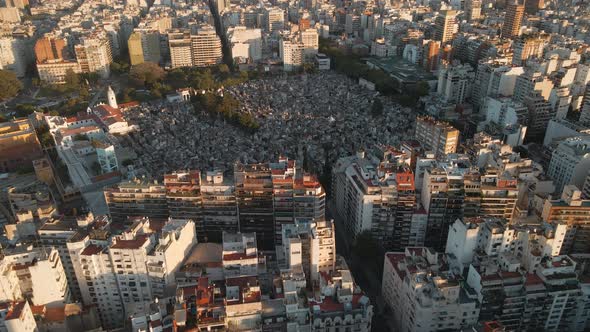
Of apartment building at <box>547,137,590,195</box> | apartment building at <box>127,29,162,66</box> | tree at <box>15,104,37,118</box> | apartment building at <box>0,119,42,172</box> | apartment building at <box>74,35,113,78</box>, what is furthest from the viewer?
apartment building at <box>127,29,162,66</box>

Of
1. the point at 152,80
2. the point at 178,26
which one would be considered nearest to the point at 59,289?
the point at 152,80

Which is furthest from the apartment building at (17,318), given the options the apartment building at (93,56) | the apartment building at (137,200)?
the apartment building at (93,56)

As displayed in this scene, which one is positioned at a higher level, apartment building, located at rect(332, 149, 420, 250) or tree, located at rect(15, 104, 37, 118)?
apartment building, located at rect(332, 149, 420, 250)

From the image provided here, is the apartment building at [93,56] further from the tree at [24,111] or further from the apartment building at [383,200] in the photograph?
the apartment building at [383,200]

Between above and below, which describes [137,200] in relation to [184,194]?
below

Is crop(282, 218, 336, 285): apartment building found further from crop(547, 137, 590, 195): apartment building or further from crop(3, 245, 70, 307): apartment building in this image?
crop(547, 137, 590, 195): apartment building

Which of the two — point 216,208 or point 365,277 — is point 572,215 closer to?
point 365,277

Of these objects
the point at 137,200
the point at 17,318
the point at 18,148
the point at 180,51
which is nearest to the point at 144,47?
the point at 180,51

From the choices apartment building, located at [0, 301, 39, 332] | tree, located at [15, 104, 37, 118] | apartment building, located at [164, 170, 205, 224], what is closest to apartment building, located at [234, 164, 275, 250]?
apartment building, located at [164, 170, 205, 224]

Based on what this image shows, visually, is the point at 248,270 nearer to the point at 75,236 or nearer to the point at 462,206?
the point at 75,236
